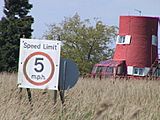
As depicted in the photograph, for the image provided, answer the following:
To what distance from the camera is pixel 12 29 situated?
185 ft

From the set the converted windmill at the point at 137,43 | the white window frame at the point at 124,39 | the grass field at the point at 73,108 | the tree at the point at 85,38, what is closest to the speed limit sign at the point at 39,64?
the grass field at the point at 73,108

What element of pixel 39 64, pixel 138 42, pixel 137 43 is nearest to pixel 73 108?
pixel 39 64

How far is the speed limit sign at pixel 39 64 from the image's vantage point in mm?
9070

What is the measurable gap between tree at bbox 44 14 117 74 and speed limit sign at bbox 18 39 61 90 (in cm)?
6730

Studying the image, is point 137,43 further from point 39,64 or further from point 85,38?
point 39,64

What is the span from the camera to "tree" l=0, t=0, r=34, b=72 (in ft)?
179

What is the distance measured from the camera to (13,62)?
54062mm

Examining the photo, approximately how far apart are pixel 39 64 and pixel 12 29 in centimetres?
4782

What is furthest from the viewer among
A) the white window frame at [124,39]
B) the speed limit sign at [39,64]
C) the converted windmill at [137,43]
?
the white window frame at [124,39]

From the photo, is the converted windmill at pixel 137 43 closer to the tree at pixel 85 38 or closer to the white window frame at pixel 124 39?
the white window frame at pixel 124 39

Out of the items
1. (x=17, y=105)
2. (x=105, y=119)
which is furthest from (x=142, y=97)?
(x=105, y=119)

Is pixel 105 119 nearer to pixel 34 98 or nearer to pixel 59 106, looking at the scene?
pixel 59 106

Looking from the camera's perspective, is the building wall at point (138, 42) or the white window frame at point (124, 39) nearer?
the building wall at point (138, 42)

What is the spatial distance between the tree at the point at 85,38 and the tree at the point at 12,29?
17.9 metres
